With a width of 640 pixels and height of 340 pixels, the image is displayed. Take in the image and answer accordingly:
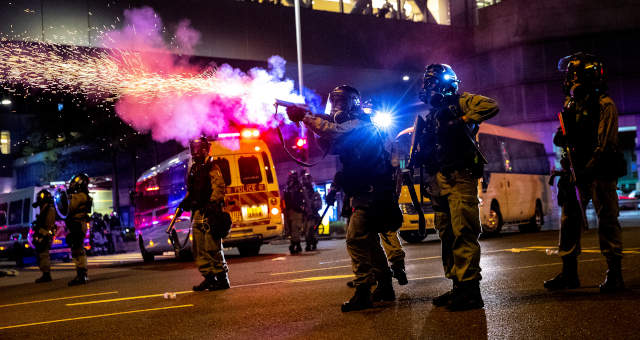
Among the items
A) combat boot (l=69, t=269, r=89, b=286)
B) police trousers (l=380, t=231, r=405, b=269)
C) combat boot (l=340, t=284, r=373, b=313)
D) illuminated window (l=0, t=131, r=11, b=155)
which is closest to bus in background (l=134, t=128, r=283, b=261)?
combat boot (l=69, t=269, r=89, b=286)

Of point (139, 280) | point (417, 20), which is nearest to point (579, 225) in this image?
point (139, 280)

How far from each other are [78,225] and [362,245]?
7520 mm

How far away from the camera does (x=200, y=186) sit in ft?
28.2

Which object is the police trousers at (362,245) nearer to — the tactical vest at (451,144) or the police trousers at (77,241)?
the tactical vest at (451,144)

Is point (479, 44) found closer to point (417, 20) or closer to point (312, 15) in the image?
point (417, 20)

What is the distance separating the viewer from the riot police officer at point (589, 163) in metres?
5.68

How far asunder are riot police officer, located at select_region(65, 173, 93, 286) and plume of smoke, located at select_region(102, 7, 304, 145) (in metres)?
3.93

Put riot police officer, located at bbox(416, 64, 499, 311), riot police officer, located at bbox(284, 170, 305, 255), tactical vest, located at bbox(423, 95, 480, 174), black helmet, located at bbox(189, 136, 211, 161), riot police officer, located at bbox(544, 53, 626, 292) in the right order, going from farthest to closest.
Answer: riot police officer, located at bbox(284, 170, 305, 255) → black helmet, located at bbox(189, 136, 211, 161) → riot police officer, located at bbox(544, 53, 626, 292) → tactical vest, located at bbox(423, 95, 480, 174) → riot police officer, located at bbox(416, 64, 499, 311)

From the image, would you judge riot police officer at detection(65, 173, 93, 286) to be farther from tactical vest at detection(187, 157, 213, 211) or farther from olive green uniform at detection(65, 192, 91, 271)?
tactical vest at detection(187, 157, 213, 211)

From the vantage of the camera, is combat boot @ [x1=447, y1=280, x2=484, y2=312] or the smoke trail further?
the smoke trail

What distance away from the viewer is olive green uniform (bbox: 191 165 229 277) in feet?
27.7

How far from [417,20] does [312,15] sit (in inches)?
260

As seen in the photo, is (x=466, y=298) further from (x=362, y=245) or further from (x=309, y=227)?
(x=309, y=227)

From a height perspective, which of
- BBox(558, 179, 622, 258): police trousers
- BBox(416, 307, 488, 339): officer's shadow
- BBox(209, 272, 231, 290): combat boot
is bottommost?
BBox(209, 272, 231, 290): combat boot
